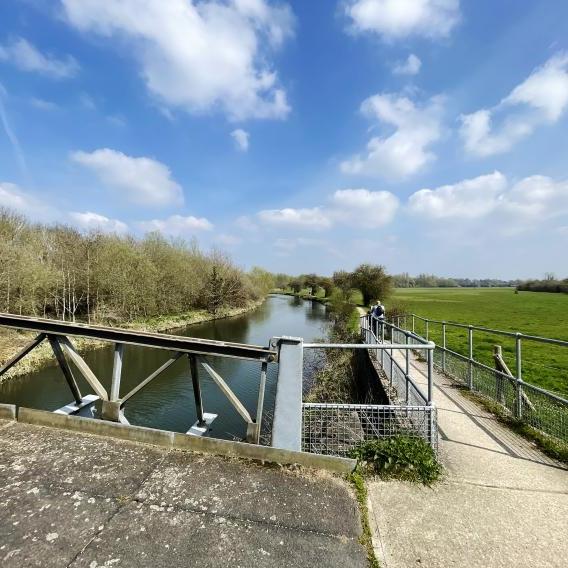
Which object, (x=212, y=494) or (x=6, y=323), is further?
(x=6, y=323)

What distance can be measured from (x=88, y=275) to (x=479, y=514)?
1177 inches

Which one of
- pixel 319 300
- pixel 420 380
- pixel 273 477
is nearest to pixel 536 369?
pixel 420 380

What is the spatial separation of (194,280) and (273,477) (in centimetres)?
4010

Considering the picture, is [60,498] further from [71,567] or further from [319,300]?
[319,300]

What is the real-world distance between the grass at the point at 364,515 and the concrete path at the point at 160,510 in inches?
2.2

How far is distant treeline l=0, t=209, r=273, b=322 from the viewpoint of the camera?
2172 cm

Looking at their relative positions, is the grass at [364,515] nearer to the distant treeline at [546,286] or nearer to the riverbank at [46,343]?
the riverbank at [46,343]

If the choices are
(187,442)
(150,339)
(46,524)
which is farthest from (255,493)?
(150,339)

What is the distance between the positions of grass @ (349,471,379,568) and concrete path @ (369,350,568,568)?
0.06 m

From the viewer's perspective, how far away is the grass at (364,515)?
2446 mm

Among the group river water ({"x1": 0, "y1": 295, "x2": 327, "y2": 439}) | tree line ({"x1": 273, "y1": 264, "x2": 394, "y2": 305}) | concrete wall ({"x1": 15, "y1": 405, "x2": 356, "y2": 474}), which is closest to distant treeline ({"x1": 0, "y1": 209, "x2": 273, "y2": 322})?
river water ({"x1": 0, "y1": 295, "x2": 327, "y2": 439})

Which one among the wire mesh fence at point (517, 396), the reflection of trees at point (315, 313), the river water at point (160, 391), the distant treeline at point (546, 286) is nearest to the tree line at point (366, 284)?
the reflection of trees at point (315, 313)

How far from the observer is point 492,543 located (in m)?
2.73

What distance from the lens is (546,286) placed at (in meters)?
81.4
